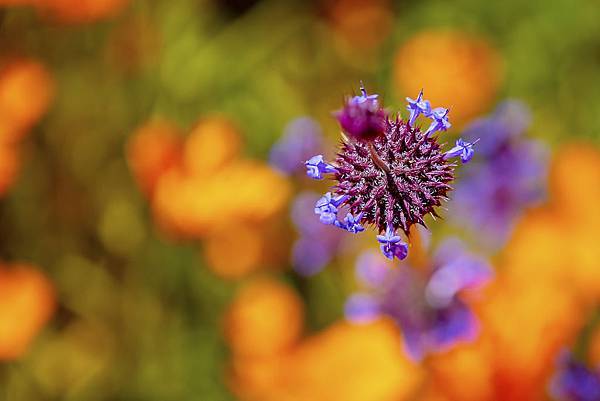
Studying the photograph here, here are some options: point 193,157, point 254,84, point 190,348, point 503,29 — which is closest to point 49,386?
point 190,348

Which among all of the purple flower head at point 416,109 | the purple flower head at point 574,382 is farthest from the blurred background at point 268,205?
the purple flower head at point 416,109

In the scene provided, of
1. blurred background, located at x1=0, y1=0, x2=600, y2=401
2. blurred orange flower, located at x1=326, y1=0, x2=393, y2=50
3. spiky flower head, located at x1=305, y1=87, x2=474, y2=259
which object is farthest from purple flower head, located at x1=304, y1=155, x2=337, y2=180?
blurred orange flower, located at x1=326, y1=0, x2=393, y2=50

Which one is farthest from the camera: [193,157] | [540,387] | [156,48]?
[156,48]

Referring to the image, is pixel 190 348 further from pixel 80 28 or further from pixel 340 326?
pixel 80 28

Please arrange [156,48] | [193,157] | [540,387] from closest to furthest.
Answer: [540,387], [193,157], [156,48]

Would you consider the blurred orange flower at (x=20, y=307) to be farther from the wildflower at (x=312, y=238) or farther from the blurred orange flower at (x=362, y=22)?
the blurred orange flower at (x=362, y=22)

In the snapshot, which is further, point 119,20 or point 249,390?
point 119,20

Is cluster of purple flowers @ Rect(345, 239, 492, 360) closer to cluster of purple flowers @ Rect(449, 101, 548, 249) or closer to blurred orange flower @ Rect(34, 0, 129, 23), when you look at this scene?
cluster of purple flowers @ Rect(449, 101, 548, 249)
